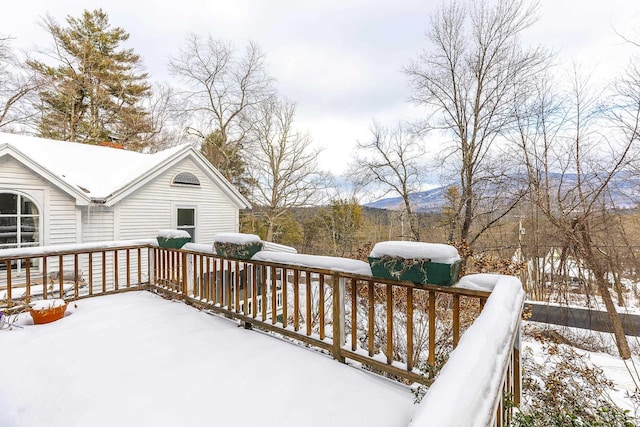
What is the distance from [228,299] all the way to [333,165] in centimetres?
1501

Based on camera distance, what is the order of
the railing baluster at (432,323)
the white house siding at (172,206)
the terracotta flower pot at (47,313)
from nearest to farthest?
the railing baluster at (432,323) < the terracotta flower pot at (47,313) < the white house siding at (172,206)

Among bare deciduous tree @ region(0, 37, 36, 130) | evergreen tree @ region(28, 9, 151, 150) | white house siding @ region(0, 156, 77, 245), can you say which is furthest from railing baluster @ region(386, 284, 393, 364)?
bare deciduous tree @ region(0, 37, 36, 130)

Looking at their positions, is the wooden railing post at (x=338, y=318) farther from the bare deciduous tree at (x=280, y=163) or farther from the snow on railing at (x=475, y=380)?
the bare deciduous tree at (x=280, y=163)

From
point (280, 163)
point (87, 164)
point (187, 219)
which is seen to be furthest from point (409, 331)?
point (280, 163)

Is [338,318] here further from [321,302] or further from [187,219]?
[187,219]

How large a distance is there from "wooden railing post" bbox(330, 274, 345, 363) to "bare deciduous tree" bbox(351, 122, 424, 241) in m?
9.18

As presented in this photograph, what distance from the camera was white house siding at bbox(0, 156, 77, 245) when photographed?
20.5ft

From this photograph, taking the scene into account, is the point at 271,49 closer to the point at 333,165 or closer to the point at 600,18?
the point at 333,165

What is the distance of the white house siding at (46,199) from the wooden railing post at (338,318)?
737 cm

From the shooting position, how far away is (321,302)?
2.49 meters

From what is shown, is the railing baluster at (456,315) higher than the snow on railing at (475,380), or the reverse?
the snow on railing at (475,380)

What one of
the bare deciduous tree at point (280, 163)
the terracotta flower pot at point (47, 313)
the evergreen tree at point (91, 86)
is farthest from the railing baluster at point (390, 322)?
the evergreen tree at point (91, 86)

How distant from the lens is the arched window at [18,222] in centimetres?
632

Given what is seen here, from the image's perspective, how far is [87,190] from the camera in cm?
731
